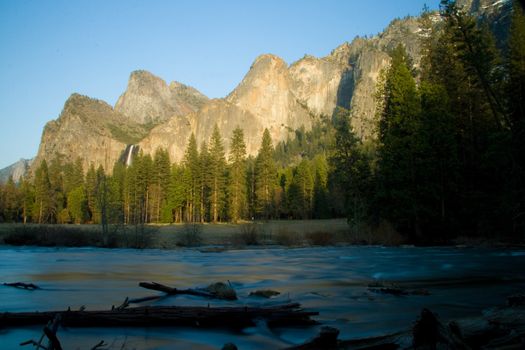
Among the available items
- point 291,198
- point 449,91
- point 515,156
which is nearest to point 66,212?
point 291,198

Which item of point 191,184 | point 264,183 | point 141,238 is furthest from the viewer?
point 191,184

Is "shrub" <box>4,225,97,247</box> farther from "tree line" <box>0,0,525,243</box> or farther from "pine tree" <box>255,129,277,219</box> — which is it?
"pine tree" <box>255,129,277,219</box>

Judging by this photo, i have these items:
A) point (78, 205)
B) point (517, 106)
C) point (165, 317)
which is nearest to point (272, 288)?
point (165, 317)

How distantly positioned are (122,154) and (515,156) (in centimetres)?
18800

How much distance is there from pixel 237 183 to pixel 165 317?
59.5 m

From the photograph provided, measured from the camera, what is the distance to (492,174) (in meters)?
27.9

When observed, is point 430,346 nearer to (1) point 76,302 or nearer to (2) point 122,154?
(1) point 76,302

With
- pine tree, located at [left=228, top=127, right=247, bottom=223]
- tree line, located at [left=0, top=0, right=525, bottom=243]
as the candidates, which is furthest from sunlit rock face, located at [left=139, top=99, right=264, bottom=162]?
tree line, located at [left=0, top=0, right=525, bottom=243]

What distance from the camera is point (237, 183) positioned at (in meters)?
64.6

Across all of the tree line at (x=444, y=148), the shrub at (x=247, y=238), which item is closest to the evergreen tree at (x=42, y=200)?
the shrub at (x=247, y=238)

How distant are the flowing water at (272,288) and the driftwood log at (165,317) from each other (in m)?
0.11

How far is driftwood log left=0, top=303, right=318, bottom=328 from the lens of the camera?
516 centimetres

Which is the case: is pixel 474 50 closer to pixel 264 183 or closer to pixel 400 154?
pixel 400 154

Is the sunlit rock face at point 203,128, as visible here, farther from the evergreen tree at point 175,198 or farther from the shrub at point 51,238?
the shrub at point 51,238
